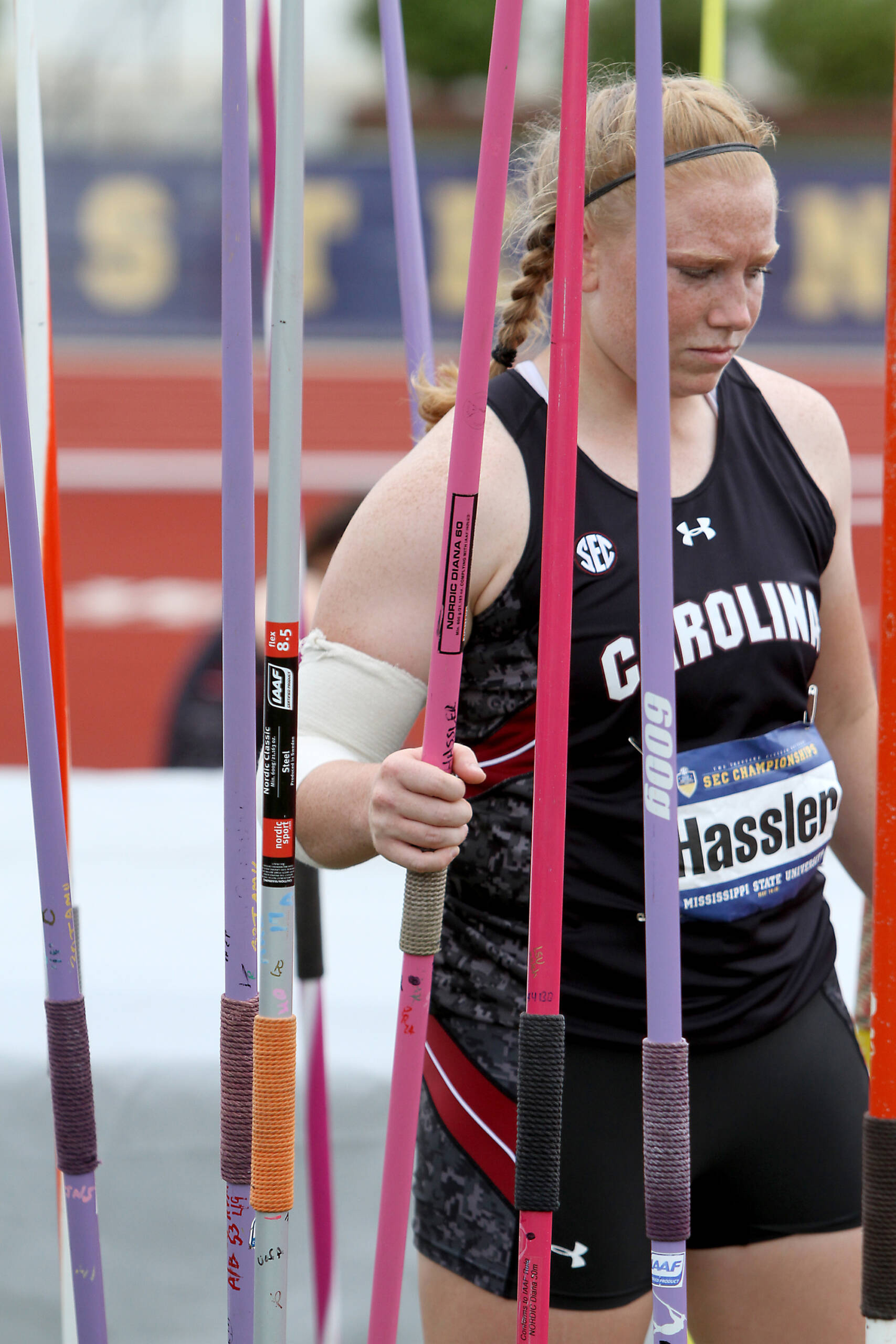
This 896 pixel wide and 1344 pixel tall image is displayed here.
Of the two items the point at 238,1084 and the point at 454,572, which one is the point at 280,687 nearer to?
the point at 454,572

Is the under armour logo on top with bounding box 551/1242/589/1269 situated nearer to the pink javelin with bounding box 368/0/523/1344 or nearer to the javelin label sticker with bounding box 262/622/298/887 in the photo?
the pink javelin with bounding box 368/0/523/1344

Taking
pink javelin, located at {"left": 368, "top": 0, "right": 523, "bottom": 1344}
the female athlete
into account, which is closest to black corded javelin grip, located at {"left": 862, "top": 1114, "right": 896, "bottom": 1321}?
pink javelin, located at {"left": 368, "top": 0, "right": 523, "bottom": 1344}

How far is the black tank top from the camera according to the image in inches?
44.4

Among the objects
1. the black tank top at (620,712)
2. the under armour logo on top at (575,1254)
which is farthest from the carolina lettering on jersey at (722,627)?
the under armour logo on top at (575,1254)

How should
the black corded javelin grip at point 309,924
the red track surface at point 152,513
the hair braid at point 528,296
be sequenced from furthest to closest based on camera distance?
the red track surface at point 152,513 < the black corded javelin grip at point 309,924 < the hair braid at point 528,296

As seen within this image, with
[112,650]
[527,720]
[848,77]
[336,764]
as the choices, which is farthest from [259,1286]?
[848,77]

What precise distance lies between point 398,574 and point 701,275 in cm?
35

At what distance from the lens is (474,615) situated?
1127mm

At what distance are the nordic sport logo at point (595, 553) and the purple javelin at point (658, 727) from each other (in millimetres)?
283

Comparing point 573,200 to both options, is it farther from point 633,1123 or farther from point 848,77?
point 848,77

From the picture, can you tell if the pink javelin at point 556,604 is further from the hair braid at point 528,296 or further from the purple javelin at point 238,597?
the hair braid at point 528,296

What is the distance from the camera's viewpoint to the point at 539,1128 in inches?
34.2

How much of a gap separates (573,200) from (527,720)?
0.49 metres

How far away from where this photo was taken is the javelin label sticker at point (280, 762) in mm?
866
